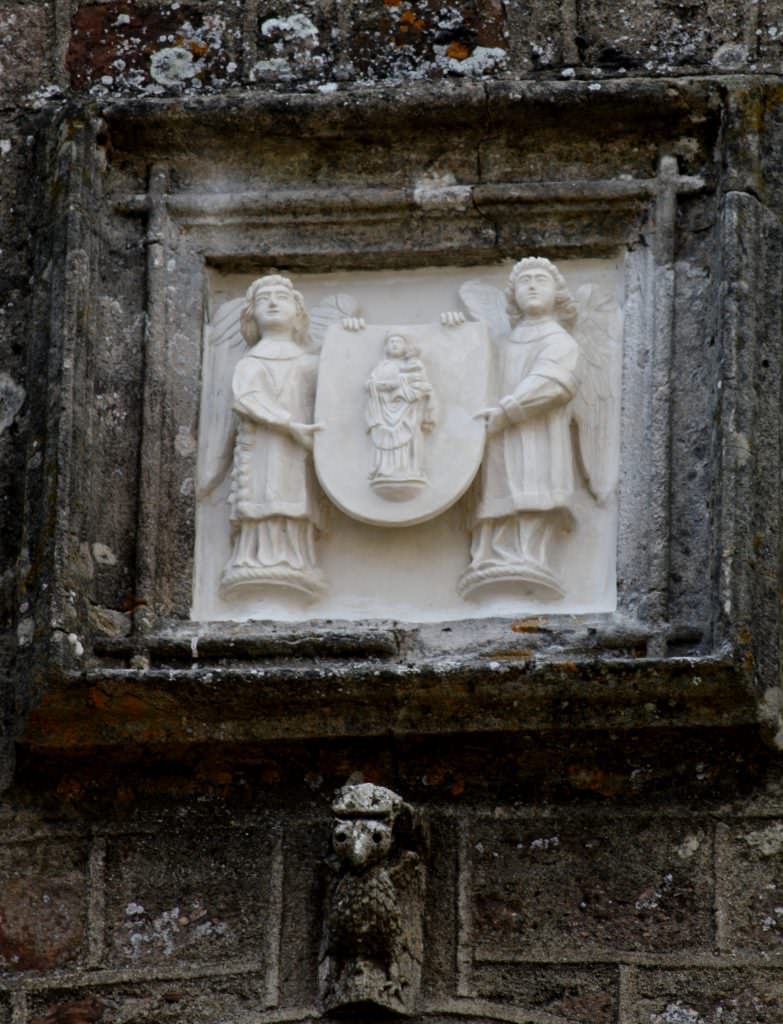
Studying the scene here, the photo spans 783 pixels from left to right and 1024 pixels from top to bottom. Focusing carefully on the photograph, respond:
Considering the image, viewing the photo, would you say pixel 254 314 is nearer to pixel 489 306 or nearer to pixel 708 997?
pixel 489 306

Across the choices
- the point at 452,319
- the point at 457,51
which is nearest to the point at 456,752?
the point at 452,319

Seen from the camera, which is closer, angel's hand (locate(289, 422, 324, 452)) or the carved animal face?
the carved animal face

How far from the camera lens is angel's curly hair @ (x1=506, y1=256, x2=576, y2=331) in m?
8.47

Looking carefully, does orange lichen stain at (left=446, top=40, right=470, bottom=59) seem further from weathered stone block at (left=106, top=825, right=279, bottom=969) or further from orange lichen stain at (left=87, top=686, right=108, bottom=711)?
weathered stone block at (left=106, top=825, right=279, bottom=969)

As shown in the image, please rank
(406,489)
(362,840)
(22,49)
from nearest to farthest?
(362,840), (406,489), (22,49)

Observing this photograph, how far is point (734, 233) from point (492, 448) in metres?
0.78

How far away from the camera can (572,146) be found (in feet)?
28.4

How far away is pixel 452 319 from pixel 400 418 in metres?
0.36

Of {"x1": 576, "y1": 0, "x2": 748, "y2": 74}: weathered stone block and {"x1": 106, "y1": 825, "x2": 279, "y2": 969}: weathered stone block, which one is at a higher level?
{"x1": 576, "y1": 0, "x2": 748, "y2": 74}: weathered stone block

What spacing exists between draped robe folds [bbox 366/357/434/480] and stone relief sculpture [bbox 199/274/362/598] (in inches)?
6.6

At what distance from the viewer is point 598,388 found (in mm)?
8453

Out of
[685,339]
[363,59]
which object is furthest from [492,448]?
[363,59]

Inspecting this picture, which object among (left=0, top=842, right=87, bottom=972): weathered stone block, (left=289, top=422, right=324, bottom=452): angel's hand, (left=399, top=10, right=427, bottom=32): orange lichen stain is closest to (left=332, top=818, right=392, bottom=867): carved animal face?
(left=0, top=842, right=87, bottom=972): weathered stone block

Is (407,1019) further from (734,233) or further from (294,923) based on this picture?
(734,233)
